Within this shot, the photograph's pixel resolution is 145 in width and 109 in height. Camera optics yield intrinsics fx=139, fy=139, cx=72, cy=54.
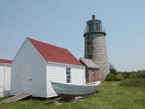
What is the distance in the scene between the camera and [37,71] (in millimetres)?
13320

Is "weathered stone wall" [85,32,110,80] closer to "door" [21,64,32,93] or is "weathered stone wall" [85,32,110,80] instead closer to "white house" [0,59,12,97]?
"white house" [0,59,12,97]

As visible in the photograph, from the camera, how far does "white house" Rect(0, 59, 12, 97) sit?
15.8m

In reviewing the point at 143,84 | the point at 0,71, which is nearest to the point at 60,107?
the point at 0,71

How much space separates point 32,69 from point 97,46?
21.2 meters

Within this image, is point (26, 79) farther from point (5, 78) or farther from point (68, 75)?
point (68, 75)

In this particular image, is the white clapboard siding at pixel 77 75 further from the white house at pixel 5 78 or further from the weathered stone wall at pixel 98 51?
the weathered stone wall at pixel 98 51

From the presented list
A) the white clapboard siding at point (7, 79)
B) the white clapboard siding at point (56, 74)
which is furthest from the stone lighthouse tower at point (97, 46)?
the white clapboard siding at point (7, 79)

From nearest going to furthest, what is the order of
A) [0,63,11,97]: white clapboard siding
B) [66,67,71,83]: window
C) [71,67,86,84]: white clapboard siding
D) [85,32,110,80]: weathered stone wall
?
[66,67,71,83]: window → [0,63,11,97]: white clapboard siding → [71,67,86,84]: white clapboard siding → [85,32,110,80]: weathered stone wall

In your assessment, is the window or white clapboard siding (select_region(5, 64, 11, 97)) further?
white clapboard siding (select_region(5, 64, 11, 97))

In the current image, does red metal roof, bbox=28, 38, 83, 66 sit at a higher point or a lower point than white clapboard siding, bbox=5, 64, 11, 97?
higher

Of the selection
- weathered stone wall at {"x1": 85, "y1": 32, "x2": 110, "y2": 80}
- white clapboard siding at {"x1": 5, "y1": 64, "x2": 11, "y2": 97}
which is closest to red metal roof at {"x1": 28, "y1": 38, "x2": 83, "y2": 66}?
white clapboard siding at {"x1": 5, "y1": 64, "x2": 11, "y2": 97}

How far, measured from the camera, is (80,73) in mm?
17672

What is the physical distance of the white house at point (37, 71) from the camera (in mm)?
12852

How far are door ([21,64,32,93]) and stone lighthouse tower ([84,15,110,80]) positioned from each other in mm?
20433
